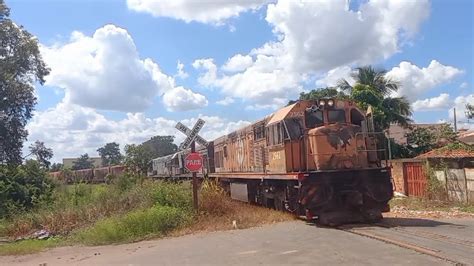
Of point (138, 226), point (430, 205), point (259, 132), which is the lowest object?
point (430, 205)

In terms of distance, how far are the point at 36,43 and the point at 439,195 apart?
1053 inches

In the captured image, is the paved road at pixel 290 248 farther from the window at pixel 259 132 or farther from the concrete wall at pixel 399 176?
the concrete wall at pixel 399 176

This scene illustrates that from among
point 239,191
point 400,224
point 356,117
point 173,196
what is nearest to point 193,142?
point 173,196

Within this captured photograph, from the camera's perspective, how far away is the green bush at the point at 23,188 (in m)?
27.5

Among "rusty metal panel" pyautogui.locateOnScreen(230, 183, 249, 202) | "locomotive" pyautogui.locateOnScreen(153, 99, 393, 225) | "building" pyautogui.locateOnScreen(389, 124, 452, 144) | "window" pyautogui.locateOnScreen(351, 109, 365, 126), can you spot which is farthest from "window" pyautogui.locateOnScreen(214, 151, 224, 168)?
"building" pyautogui.locateOnScreen(389, 124, 452, 144)

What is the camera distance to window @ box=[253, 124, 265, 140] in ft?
59.5

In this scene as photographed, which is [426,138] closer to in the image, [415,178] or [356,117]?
[415,178]

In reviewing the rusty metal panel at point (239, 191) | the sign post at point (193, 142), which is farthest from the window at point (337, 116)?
the rusty metal panel at point (239, 191)

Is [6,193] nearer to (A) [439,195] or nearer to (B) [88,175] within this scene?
(A) [439,195]

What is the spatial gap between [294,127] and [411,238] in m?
5.34

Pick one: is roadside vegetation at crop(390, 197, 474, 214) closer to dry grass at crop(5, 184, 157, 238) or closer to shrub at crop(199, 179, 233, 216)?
shrub at crop(199, 179, 233, 216)

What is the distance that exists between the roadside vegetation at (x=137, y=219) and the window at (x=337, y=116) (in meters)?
3.23

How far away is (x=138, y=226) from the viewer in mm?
14500

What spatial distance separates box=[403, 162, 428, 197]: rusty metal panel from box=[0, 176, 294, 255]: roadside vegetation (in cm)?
1087
